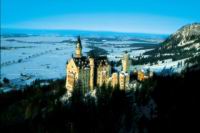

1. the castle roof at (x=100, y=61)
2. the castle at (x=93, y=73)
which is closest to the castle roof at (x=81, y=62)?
the castle at (x=93, y=73)

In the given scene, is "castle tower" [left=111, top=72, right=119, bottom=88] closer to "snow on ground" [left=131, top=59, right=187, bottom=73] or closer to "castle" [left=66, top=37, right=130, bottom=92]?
"castle" [left=66, top=37, right=130, bottom=92]

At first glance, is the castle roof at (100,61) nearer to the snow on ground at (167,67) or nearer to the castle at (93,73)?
the castle at (93,73)

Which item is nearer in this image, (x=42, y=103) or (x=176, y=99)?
(x=176, y=99)

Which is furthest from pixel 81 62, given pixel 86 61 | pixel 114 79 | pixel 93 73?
pixel 114 79

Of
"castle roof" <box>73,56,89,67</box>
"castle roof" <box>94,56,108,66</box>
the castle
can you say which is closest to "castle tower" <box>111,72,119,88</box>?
the castle

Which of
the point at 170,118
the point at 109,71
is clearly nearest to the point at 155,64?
the point at 109,71

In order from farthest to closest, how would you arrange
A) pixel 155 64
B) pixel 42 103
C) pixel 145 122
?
pixel 155 64, pixel 42 103, pixel 145 122

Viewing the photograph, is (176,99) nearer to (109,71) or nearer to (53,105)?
(109,71)

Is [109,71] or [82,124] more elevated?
[109,71]

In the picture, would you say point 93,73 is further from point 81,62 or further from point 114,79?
point 114,79

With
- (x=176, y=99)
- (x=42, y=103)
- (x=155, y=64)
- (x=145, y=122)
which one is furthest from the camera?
(x=155, y=64)
